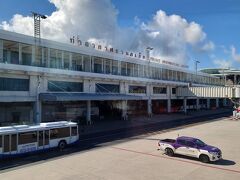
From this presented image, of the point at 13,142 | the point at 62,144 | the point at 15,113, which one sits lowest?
the point at 62,144

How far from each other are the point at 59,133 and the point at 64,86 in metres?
21.6

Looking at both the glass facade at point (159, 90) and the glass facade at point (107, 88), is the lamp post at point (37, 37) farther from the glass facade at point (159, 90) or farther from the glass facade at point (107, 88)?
the glass facade at point (159, 90)

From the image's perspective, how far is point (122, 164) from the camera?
931 inches

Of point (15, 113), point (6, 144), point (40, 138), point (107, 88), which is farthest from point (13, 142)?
point (107, 88)

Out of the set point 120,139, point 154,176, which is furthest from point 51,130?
point 154,176

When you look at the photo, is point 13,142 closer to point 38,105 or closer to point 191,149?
point 191,149

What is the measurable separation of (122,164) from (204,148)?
24.1 ft

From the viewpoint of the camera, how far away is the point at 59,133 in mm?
29969

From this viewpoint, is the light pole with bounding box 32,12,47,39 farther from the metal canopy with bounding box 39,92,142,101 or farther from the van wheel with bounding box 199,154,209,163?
the van wheel with bounding box 199,154,209,163

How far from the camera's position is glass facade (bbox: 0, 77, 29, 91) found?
41.3 meters

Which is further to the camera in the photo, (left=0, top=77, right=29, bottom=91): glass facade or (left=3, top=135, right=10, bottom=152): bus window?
(left=0, top=77, right=29, bottom=91): glass facade

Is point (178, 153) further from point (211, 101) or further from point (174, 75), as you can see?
point (211, 101)

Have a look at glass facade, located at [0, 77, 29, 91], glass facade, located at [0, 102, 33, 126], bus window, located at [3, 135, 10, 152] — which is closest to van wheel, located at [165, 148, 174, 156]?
bus window, located at [3, 135, 10, 152]

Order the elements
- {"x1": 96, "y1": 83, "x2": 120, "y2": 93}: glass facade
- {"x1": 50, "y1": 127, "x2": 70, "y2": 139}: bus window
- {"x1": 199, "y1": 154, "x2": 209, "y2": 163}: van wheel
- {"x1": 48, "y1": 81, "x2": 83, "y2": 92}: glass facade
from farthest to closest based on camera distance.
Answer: {"x1": 96, "y1": 83, "x2": 120, "y2": 93}: glass facade, {"x1": 48, "y1": 81, "x2": 83, "y2": 92}: glass facade, {"x1": 50, "y1": 127, "x2": 70, "y2": 139}: bus window, {"x1": 199, "y1": 154, "x2": 209, "y2": 163}: van wheel
